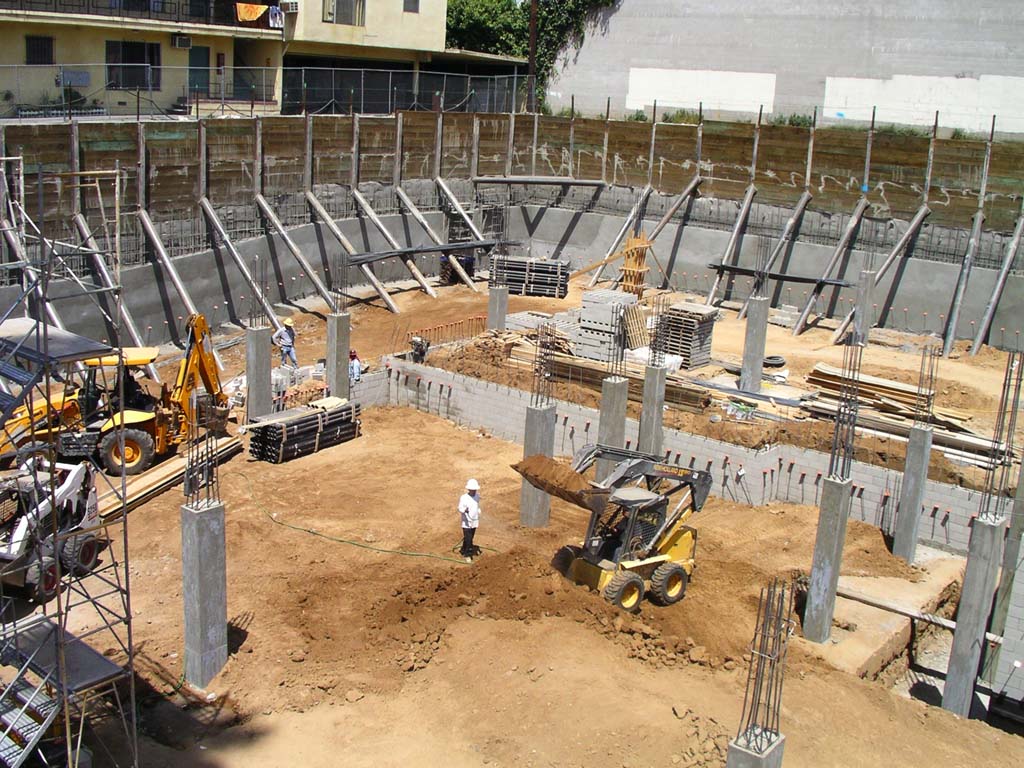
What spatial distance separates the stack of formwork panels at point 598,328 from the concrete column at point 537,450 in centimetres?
735

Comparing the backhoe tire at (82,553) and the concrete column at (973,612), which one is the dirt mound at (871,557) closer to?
the concrete column at (973,612)

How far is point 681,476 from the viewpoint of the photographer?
52.7 ft

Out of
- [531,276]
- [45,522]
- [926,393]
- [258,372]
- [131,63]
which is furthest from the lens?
[131,63]

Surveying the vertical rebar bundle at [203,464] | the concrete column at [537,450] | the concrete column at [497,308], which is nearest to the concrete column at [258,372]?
the vertical rebar bundle at [203,464]

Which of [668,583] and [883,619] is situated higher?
[668,583]

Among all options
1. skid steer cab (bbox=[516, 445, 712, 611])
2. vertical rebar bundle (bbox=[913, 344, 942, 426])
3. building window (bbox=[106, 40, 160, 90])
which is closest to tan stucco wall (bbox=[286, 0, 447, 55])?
building window (bbox=[106, 40, 160, 90])

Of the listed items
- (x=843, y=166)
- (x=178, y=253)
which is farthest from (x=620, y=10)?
(x=178, y=253)

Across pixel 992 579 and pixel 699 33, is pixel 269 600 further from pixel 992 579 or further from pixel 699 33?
pixel 699 33

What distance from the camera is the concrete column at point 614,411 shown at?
62.5 ft

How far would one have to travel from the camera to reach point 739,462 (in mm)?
19625

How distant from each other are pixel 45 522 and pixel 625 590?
783cm

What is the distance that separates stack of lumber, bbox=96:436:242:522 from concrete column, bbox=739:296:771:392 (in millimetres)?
11287

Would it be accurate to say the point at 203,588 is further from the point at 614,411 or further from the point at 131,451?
the point at 614,411

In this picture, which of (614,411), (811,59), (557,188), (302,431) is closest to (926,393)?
(614,411)
